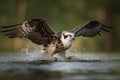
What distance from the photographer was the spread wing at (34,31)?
1367 cm

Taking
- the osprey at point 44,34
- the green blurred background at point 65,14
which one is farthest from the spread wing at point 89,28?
the green blurred background at point 65,14

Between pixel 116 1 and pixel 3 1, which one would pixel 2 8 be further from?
pixel 116 1

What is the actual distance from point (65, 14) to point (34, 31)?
1780 centimetres

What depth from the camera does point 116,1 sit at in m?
31.9

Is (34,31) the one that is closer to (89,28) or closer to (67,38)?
(67,38)

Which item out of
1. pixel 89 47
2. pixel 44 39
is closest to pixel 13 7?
pixel 89 47

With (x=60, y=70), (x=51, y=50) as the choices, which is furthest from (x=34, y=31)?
(x=60, y=70)

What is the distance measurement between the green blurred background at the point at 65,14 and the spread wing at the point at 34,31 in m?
12.9

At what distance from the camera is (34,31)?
555 inches

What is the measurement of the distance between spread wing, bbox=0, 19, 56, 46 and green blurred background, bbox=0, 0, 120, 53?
507 inches

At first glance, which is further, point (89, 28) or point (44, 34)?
point (89, 28)

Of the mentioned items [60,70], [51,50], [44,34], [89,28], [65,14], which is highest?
[65,14]

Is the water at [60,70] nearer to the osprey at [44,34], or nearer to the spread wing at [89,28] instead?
the osprey at [44,34]

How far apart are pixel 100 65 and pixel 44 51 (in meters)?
2.52
